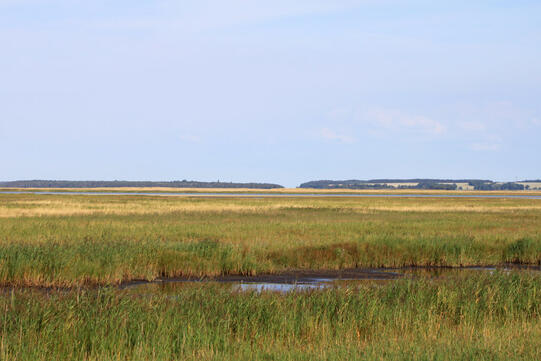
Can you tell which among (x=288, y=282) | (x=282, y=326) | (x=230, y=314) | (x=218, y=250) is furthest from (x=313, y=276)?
(x=230, y=314)

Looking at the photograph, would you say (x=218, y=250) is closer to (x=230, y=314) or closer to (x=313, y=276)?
(x=313, y=276)

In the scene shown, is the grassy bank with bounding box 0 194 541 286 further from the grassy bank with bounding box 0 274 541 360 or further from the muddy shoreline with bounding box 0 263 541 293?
the grassy bank with bounding box 0 274 541 360

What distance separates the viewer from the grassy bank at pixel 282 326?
33.2ft

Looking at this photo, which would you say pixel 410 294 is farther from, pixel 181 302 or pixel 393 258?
pixel 393 258

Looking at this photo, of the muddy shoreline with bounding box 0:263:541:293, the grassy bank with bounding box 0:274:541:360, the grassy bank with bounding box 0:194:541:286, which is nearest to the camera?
the grassy bank with bounding box 0:274:541:360

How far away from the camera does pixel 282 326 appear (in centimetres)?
1203

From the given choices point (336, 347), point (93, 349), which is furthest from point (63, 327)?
point (336, 347)

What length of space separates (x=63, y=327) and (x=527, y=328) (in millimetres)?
8717

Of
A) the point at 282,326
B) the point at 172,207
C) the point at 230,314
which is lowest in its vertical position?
the point at 282,326

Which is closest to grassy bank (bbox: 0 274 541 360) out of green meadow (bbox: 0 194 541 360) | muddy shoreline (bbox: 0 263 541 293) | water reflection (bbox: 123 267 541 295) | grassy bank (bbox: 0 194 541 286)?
green meadow (bbox: 0 194 541 360)

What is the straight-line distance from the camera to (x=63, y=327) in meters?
10.9

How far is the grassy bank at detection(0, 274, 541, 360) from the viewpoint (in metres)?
10.1

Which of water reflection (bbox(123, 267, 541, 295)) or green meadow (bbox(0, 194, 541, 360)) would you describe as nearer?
green meadow (bbox(0, 194, 541, 360))

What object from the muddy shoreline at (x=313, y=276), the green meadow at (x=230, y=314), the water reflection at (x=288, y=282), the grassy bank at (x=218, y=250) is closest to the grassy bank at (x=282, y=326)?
the green meadow at (x=230, y=314)
